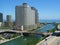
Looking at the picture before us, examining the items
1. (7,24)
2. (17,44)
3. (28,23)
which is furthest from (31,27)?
(17,44)

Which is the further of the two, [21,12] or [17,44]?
[21,12]

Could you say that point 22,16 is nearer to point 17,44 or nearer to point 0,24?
point 0,24

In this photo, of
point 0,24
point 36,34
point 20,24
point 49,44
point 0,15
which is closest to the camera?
point 49,44

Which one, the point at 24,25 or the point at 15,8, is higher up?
the point at 15,8

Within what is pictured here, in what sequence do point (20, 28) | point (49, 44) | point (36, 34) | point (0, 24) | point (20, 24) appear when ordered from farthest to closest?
1. point (0, 24)
2. point (20, 24)
3. point (20, 28)
4. point (36, 34)
5. point (49, 44)

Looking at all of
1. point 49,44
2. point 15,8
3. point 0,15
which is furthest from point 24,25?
point 49,44

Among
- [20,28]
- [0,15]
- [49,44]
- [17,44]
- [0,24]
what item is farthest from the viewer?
[0,15]

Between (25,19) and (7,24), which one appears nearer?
(25,19)

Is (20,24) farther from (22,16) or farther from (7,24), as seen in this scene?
(7,24)

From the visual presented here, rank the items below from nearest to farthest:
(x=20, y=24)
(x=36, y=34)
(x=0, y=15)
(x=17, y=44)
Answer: (x=17, y=44), (x=36, y=34), (x=20, y=24), (x=0, y=15)
